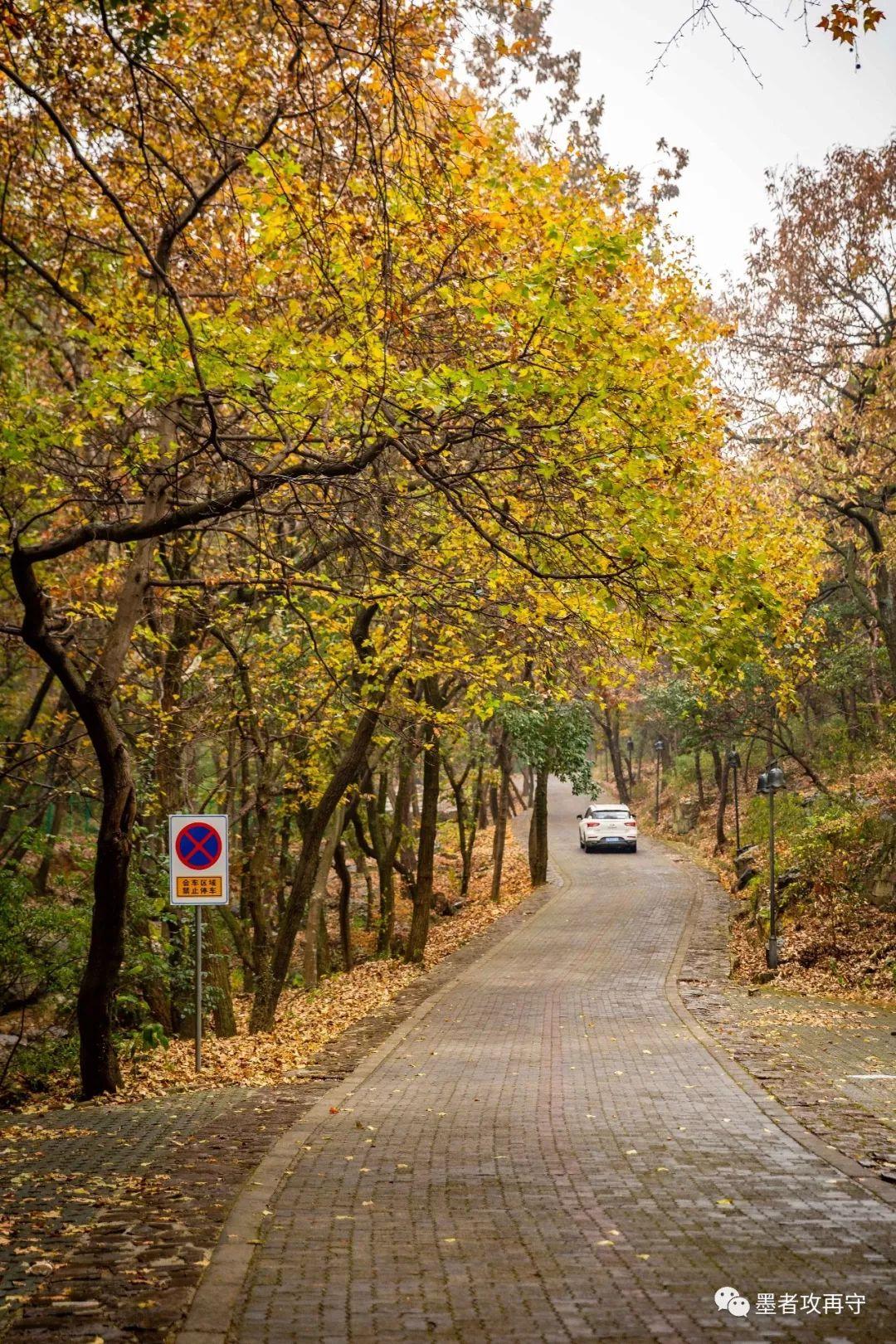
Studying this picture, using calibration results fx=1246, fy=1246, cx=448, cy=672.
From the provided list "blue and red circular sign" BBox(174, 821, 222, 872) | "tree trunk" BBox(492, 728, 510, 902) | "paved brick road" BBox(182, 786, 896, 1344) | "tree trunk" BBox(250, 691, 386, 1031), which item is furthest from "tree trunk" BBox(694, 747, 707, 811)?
"blue and red circular sign" BBox(174, 821, 222, 872)

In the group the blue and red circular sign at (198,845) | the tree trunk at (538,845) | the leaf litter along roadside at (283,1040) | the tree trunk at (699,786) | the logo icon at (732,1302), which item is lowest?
the leaf litter along roadside at (283,1040)

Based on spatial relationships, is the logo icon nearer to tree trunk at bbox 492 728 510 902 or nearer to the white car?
tree trunk at bbox 492 728 510 902

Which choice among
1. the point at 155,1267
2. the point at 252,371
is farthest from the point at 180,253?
the point at 155,1267

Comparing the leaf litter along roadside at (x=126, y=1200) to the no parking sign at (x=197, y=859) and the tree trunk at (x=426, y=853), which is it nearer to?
the no parking sign at (x=197, y=859)

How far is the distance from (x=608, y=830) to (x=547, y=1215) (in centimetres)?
3767

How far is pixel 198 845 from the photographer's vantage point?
42.1 ft

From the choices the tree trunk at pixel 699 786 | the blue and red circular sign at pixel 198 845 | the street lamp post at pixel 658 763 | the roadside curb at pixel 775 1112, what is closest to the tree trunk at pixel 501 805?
A: the roadside curb at pixel 775 1112

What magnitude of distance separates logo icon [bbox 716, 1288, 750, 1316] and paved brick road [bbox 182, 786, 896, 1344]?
0.05 meters

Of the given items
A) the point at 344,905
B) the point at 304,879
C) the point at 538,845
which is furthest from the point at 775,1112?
the point at 538,845

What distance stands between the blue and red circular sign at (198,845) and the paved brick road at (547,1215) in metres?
2.77

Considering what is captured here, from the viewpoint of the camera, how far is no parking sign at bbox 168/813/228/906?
41.6 feet

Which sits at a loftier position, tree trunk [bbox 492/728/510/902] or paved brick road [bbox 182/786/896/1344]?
tree trunk [bbox 492/728/510/902]

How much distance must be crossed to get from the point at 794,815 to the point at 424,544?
17.7 m

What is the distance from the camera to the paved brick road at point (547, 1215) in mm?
5266
